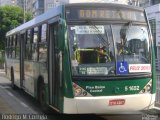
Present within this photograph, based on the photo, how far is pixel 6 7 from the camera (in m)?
57.2

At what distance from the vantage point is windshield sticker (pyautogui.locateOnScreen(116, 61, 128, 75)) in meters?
9.94

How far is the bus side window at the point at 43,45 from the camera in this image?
39.1 feet

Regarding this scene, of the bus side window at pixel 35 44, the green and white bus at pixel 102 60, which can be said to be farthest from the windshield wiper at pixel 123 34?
the bus side window at pixel 35 44

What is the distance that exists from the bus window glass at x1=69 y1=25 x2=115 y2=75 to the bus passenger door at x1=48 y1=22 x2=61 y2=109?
2.15ft

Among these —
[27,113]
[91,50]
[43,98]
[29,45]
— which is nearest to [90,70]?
[91,50]

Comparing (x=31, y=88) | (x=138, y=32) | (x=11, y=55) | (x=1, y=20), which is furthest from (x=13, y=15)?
(x=138, y=32)

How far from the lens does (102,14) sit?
10320 millimetres

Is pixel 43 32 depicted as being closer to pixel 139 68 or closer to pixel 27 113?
pixel 27 113

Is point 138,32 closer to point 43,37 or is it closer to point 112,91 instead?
point 112,91

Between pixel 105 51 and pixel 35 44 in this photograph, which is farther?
pixel 35 44

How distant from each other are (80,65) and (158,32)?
3332 centimetres

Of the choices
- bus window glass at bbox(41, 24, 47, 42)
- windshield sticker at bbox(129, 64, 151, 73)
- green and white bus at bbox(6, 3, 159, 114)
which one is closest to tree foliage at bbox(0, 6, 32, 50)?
bus window glass at bbox(41, 24, 47, 42)

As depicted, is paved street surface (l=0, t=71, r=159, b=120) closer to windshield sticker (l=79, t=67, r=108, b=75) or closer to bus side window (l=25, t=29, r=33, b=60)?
bus side window (l=25, t=29, r=33, b=60)

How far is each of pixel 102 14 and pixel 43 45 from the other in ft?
8.22
